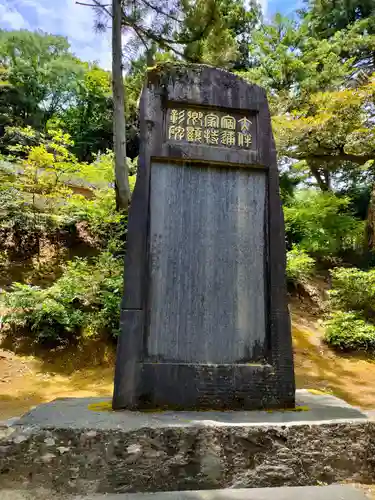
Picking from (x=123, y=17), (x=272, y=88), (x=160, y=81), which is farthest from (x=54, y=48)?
(x=160, y=81)

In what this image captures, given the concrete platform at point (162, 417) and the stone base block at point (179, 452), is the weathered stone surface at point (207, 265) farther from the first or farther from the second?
the stone base block at point (179, 452)

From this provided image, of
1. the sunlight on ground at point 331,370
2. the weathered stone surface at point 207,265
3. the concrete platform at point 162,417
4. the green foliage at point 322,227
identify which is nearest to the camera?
the concrete platform at point 162,417

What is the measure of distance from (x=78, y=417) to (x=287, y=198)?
11476mm

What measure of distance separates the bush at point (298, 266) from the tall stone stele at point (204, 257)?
6.43m

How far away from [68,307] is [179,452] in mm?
4932

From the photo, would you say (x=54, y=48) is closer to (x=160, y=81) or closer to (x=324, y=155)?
(x=324, y=155)

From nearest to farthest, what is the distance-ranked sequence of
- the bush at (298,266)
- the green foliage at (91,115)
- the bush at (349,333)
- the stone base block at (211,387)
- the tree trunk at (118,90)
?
the stone base block at (211,387), the bush at (349,333), the tree trunk at (118,90), the bush at (298,266), the green foliage at (91,115)

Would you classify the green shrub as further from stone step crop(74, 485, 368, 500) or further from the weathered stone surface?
stone step crop(74, 485, 368, 500)

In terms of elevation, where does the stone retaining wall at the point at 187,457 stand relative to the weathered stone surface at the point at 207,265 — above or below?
below

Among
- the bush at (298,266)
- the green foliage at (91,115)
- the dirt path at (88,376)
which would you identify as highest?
the green foliage at (91,115)

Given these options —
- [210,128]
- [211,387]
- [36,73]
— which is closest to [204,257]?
[211,387]

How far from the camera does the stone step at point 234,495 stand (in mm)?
1990

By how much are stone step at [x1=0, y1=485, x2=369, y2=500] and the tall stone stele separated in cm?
71

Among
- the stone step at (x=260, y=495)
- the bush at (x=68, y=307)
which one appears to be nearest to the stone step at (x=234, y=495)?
the stone step at (x=260, y=495)
